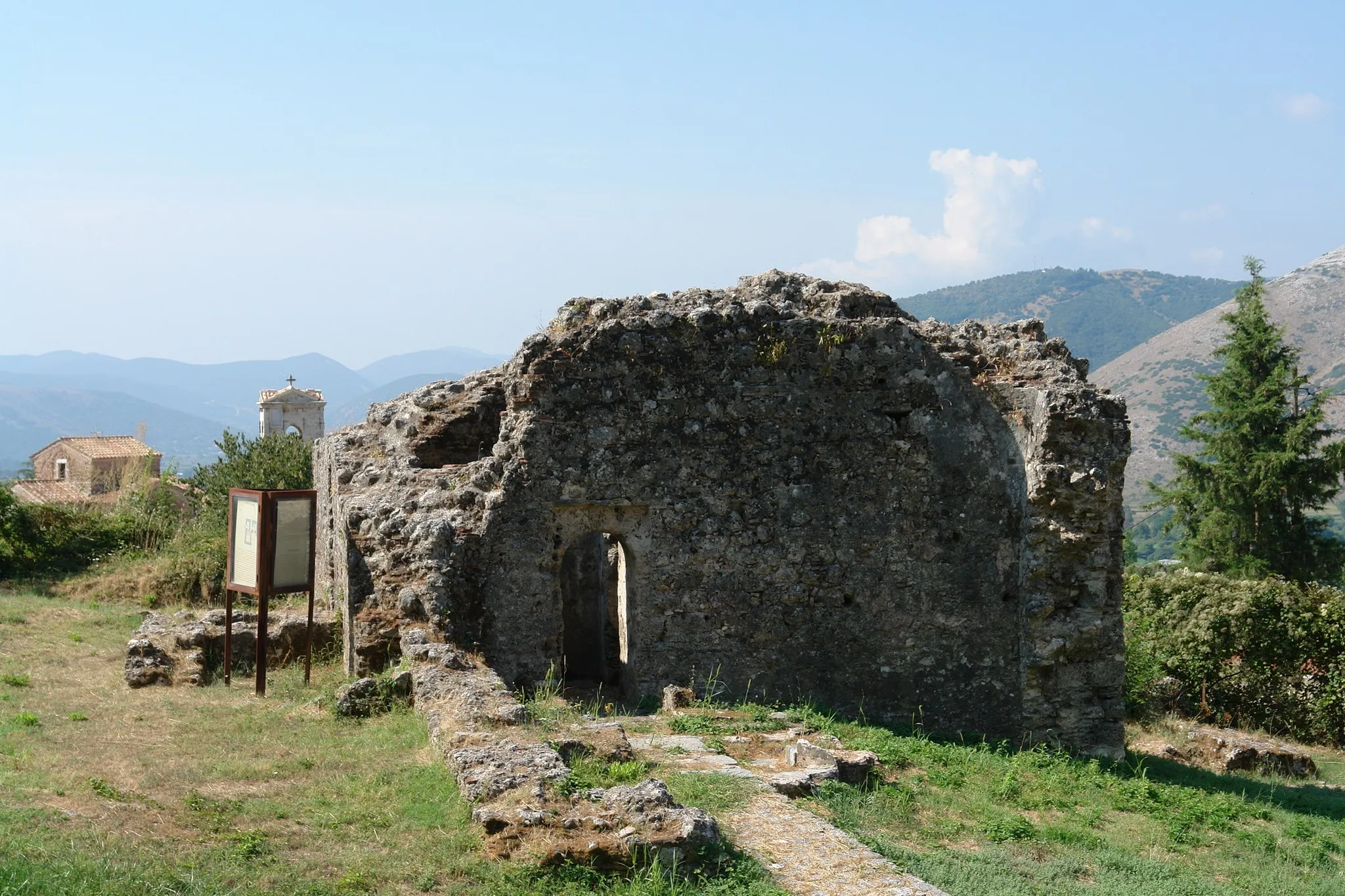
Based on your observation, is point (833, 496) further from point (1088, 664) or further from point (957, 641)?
point (1088, 664)

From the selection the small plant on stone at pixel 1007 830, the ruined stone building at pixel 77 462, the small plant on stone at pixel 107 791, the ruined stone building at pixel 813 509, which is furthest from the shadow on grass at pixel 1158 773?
the ruined stone building at pixel 77 462

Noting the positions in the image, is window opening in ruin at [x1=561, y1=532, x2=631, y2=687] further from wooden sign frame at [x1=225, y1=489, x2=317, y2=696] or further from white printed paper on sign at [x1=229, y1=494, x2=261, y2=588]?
white printed paper on sign at [x1=229, y1=494, x2=261, y2=588]

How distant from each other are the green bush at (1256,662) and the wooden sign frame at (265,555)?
1199 centimetres

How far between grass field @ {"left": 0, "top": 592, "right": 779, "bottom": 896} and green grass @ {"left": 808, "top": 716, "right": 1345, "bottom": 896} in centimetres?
228

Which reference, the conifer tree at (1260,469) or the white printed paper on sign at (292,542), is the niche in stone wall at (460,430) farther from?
the conifer tree at (1260,469)

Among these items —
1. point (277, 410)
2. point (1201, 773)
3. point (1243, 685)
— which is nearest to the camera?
point (1201, 773)

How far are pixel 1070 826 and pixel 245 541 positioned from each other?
8.03 meters

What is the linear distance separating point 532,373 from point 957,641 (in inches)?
211

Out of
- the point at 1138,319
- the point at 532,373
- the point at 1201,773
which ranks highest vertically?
the point at 1138,319

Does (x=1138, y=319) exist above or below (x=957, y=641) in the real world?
above

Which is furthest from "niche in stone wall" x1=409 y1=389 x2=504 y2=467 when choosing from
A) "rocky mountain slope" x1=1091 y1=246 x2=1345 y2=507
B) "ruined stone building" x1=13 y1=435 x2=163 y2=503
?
"rocky mountain slope" x1=1091 y1=246 x2=1345 y2=507

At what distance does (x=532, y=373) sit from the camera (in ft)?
37.6

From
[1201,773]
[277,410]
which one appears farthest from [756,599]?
[277,410]

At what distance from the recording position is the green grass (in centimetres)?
777
